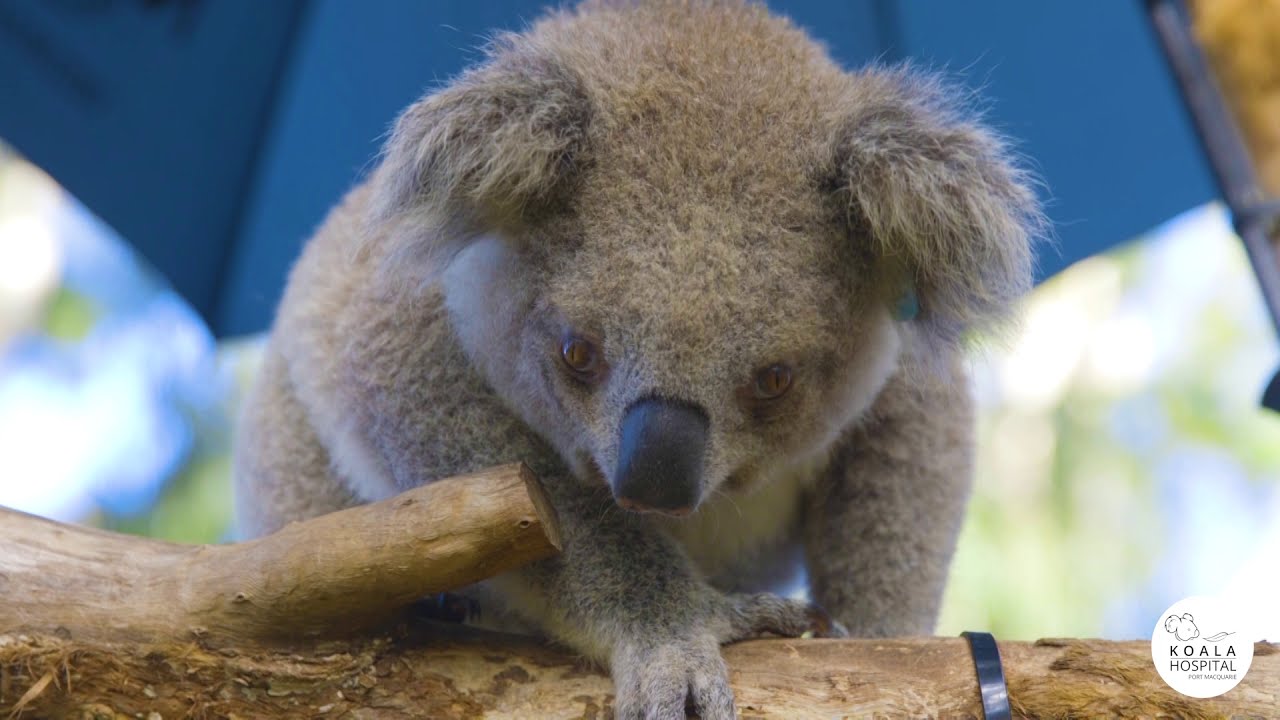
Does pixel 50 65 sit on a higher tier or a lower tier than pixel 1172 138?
higher

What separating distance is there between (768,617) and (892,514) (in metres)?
0.69

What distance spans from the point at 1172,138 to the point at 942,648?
2.21 meters

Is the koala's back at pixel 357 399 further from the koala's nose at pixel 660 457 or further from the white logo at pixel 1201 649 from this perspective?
the white logo at pixel 1201 649

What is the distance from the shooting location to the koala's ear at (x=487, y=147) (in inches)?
82.1

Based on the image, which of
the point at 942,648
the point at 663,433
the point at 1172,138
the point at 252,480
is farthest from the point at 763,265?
the point at 1172,138

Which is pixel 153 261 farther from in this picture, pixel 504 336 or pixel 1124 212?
pixel 1124 212

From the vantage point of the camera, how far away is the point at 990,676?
1.96 m

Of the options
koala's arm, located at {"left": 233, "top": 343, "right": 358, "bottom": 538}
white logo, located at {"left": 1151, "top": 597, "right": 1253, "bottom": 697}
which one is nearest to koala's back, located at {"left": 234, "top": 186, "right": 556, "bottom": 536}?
koala's arm, located at {"left": 233, "top": 343, "right": 358, "bottom": 538}

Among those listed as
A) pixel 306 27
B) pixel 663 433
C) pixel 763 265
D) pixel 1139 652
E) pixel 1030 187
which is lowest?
pixel 1139 652

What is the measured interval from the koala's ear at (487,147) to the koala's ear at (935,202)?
0.55m

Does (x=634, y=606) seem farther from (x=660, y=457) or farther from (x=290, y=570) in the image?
(x=290, y=570)

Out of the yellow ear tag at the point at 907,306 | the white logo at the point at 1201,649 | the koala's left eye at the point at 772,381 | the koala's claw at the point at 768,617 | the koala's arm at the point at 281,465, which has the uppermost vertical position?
the koala's arm at the point at 281,465

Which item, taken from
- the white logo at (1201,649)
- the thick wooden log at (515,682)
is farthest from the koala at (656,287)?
the white logo at (1201,649)

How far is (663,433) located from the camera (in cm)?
187
